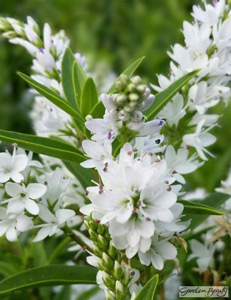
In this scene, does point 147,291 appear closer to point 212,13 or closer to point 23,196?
point 23,196

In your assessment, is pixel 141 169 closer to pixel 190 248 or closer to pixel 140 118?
pixel 140 118

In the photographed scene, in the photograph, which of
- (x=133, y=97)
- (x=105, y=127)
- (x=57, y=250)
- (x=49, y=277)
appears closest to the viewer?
(x=133, y=97)

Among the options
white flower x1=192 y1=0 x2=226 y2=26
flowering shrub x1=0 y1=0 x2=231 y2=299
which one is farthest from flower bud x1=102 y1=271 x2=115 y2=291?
white flower x1=192 y1=0 x2=226 y2=26

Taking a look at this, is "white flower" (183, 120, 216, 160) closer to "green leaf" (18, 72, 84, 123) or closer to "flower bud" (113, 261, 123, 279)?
"green leaf" (18, 72, 84, 123)

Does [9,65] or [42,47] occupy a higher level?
[42,47]

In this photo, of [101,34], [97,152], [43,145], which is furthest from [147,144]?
[101,34]

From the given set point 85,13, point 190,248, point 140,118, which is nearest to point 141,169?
point 140,118
